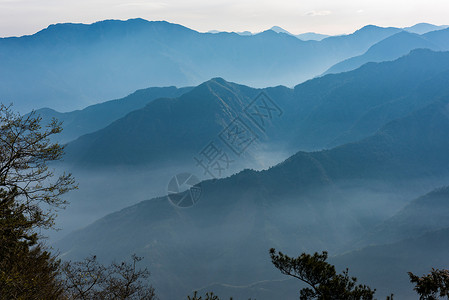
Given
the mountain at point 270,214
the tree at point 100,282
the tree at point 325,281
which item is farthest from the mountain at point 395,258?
the tree at point 100,282

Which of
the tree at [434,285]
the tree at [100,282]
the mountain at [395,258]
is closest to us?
the tree at [434,285]

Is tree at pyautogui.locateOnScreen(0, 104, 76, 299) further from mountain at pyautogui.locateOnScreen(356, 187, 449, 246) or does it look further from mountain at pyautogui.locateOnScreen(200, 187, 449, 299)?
mountain at pyautogui.locateOnScreen(356, 187, 449, 246)

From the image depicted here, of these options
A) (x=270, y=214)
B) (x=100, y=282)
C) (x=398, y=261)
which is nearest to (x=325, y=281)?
(x=100, y=282)

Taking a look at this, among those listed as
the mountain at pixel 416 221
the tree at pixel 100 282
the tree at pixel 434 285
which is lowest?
the tree at pixel 434 285

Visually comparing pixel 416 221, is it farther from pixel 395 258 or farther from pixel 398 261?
pixel 398 261

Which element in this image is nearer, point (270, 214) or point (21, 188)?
point (21, 188)

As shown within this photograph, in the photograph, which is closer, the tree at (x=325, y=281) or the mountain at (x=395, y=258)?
the tree at (x=325, y=281)

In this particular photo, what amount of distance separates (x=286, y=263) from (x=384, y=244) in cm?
8648

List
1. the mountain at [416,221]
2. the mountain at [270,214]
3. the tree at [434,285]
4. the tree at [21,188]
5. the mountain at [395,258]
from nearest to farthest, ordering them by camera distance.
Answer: the tree at [21,188]
the tree at [434,285]
the mountain at [395,258]
the mountain at [416,221]
the mountain at [270,214]

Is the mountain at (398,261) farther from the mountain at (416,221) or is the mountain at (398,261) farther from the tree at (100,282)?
the tree at (100,282)

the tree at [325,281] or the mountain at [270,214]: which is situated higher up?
the mountain at [270,214]

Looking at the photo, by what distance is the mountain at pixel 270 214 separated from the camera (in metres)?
114

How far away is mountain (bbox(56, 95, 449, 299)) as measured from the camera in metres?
114

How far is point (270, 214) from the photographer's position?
132750 mm
